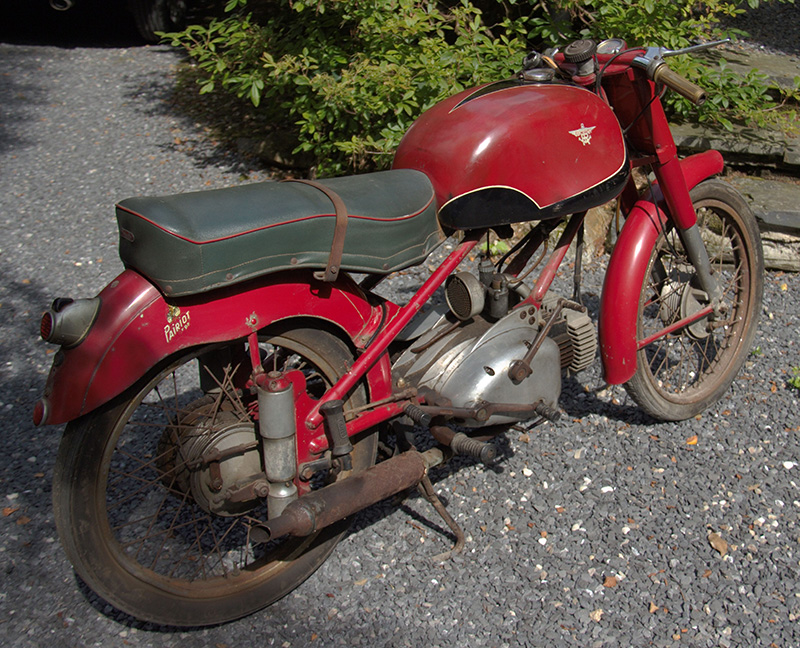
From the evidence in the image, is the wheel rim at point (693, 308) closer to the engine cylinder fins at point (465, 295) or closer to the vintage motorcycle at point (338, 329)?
the vintage motorcycle at point (338, 329)

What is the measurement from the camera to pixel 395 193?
7.38 feet

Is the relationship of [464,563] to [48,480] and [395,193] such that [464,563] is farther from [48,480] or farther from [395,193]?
[48,480]

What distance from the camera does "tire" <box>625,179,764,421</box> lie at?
304 centimetres

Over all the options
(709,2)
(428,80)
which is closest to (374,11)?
(428,80)

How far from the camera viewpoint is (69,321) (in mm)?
1837

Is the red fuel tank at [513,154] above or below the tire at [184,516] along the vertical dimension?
above

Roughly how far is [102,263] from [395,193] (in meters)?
2.87

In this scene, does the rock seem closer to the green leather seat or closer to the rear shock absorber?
the green leather seat

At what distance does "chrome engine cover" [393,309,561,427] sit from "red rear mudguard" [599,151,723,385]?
11.1 inches

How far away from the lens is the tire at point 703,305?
304cm

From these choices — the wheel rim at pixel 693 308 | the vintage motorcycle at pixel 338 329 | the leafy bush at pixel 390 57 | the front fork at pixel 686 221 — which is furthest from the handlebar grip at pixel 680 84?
the leafy bush at pixel 390 57

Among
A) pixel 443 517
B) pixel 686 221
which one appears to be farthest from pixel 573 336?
pixel 443 517

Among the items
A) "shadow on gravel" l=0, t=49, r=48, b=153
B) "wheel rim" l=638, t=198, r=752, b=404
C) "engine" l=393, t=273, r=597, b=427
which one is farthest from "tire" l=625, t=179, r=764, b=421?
"shadow on gravel" l=0, t=49, r=48, b=153

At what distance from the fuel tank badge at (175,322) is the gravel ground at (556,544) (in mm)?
1001
